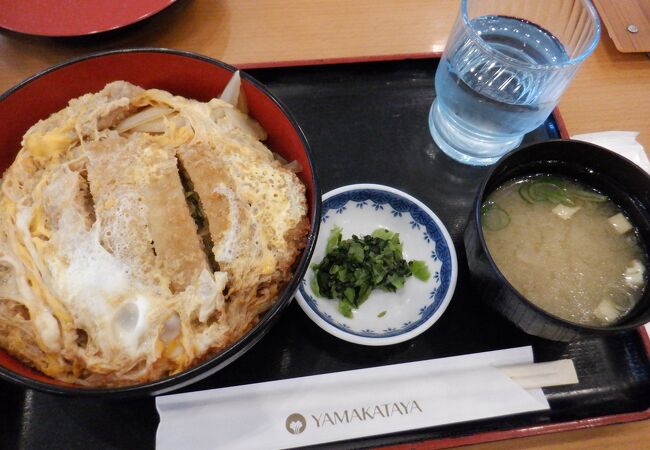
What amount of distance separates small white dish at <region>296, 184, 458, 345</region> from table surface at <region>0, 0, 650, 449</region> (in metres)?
0.66

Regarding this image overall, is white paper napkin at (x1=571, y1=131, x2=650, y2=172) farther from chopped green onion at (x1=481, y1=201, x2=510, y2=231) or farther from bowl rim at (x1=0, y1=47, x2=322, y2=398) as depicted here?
bowl rim at (x1=0, y1=47, x2=322, y2=398)

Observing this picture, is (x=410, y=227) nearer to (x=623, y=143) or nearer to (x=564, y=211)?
(x=564, y=211)

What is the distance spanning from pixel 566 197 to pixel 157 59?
1387 mm

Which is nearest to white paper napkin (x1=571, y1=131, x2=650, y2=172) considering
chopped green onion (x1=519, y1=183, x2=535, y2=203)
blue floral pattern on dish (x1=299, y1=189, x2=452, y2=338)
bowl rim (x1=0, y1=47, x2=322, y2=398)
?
chopped green onion (x1=519, y1=183, x2=535, y2=203)

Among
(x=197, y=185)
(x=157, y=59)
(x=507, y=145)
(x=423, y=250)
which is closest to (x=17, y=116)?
(x=157, y=59)

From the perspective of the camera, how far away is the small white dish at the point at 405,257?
140 centimetres

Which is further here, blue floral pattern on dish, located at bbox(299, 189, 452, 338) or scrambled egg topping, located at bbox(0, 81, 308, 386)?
blue floral pattern on dish, located at bbox(299, 189, 452, 338)

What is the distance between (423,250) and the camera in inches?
62.9

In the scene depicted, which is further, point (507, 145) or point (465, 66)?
point (507, 145)

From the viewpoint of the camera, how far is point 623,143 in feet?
5.98

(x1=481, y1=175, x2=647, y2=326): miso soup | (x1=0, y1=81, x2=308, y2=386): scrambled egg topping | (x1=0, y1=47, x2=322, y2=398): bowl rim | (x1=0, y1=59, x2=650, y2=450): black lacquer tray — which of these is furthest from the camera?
(x1=481, y1=175, x2=647, y2=326): miso soup

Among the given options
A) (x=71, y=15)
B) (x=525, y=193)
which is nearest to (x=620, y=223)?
(x=525, y=193)

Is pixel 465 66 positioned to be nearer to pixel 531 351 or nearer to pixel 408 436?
pixel 531 351

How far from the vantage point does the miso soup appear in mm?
1392
